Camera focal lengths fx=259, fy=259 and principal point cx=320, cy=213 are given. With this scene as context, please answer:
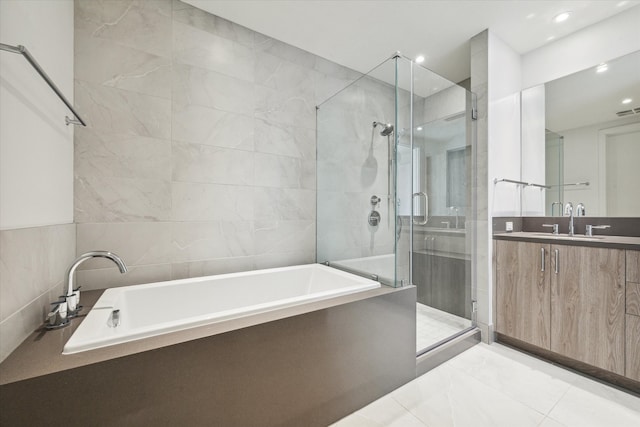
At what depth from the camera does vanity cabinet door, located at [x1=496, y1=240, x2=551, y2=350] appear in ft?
6.46

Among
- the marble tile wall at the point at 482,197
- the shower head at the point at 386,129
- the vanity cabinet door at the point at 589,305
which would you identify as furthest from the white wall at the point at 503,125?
the shower head at the point at 386,129

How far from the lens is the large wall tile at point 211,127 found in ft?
6.24

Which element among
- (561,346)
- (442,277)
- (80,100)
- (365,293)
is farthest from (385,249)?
(80,100)

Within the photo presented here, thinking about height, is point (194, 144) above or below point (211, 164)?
above

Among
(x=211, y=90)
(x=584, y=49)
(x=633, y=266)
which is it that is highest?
(x=584, y=49)

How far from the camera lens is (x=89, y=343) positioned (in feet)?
3.15

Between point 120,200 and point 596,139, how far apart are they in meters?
3.66

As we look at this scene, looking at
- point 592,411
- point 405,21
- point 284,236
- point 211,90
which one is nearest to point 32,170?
point 211,90

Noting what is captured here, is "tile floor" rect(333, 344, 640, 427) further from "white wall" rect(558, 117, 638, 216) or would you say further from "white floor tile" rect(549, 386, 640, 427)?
"white wall" rect(558, 117, 638, 216)

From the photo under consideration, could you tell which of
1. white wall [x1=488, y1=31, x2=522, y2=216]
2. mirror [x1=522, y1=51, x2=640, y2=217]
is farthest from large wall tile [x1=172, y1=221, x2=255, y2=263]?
mirror [x1=522, y1=51, x2=640, y2=217]

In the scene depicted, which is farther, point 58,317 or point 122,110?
point 122,110

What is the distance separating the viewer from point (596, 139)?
7.00 feet

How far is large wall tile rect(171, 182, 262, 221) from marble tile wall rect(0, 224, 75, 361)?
66 cm

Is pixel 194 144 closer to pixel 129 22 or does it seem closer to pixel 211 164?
pixel 211 164
